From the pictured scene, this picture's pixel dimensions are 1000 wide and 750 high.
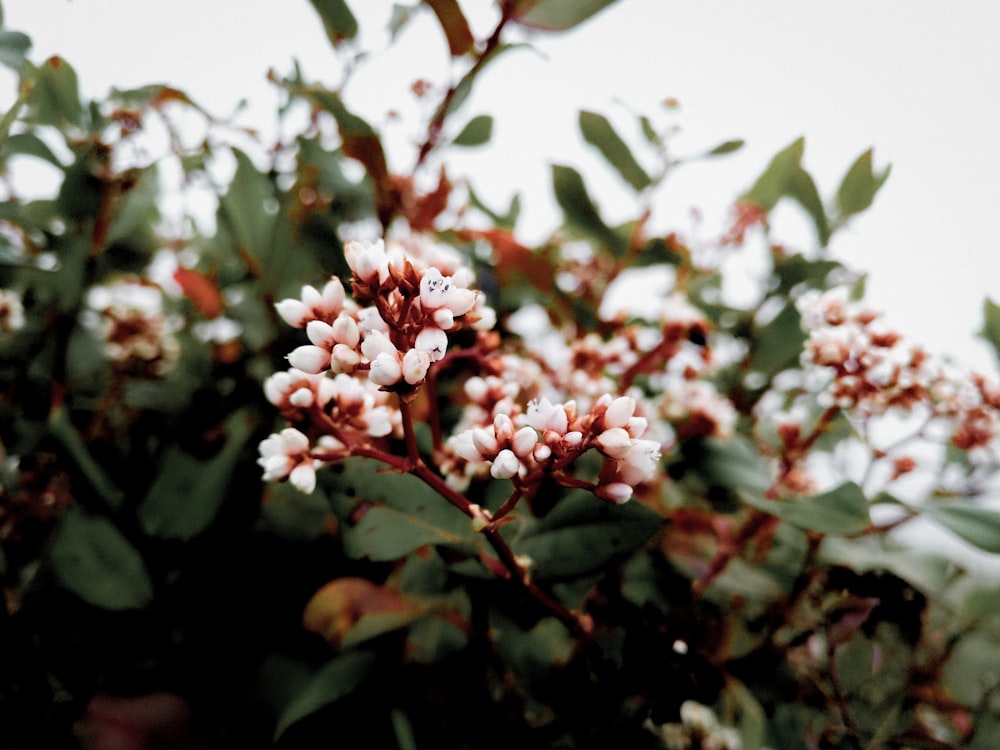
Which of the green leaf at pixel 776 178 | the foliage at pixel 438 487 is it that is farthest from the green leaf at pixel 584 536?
the green leaf at pixel 776 178

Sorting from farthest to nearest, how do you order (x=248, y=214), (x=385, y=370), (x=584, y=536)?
(x=248, y=214) < (x=584, y=536) < (x=385, y=370)

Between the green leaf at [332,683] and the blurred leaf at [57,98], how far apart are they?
2.58 feet

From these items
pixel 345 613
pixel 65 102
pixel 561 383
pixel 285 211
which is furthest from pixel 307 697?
pixel 65 102

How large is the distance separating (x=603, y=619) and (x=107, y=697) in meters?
0.49

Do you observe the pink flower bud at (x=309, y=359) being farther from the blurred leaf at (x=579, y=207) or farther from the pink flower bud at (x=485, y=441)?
the blurred leaf at (x=579, y=207)

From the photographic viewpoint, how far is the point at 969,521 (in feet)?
2.06

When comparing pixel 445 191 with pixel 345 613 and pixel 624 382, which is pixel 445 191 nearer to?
pixel 624 382

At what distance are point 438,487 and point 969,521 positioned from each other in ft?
1.84

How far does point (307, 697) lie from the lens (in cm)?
57

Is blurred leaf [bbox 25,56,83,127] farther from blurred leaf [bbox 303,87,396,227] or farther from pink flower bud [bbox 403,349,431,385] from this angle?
pink flower bud [bbox 403,349,431,385]

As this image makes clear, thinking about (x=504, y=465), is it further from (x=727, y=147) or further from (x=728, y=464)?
(x=727, y=147)

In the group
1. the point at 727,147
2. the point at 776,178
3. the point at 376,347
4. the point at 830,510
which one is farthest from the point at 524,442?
the point at 776,178

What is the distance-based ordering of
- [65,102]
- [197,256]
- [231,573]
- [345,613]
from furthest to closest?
[197,256] < [65,102] < [231,573] < [345,613]

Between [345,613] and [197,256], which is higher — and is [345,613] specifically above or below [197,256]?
below
